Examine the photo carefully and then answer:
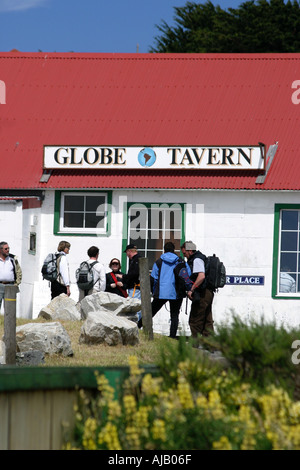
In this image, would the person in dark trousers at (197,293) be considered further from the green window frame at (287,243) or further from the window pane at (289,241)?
the window pane at (289,241)

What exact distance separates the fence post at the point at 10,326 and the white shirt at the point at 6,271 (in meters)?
4.97

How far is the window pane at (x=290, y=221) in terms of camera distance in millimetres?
18969

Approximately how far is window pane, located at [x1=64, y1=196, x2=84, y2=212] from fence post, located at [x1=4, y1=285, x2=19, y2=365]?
27.8ft

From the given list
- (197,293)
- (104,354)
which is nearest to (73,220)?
(197,293)

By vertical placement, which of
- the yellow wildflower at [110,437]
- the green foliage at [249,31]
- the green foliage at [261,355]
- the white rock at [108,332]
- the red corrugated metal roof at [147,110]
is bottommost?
the yellow wildflower at [110,437]

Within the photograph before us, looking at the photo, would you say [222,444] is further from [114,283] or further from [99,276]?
[114,283]

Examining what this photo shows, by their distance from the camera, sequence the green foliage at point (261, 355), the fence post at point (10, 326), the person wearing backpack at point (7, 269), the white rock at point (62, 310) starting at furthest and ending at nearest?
the person wearing backpack at point (7, 269), the white rock at point (62, 310), the fence post at point (10, 326), the green foliage at point (261, 355)

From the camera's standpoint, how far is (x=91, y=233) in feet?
63.8

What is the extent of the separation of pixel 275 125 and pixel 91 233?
487 centimetres

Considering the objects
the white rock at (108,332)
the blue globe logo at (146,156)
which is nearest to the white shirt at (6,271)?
the white rock at (108,332)

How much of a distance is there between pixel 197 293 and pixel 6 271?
373 cm

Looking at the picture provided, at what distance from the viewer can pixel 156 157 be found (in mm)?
19500

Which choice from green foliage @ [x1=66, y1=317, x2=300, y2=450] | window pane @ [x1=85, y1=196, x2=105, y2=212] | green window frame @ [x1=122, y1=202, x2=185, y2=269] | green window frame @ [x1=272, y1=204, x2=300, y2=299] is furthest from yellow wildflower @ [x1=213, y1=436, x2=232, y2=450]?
window pane @ [x1=85, y1=196, x2=105, y2=212]
